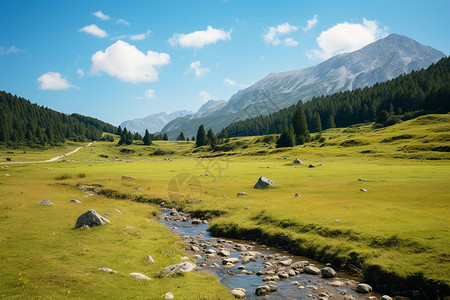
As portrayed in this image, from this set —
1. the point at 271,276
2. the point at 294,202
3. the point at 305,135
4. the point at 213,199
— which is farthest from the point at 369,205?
the point at 305,135

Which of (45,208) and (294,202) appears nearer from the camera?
(45,208)

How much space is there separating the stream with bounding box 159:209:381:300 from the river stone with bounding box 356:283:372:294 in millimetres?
230

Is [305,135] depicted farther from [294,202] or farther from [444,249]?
[444,249]

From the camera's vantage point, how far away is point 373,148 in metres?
89.6

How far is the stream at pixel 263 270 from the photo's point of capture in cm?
1359

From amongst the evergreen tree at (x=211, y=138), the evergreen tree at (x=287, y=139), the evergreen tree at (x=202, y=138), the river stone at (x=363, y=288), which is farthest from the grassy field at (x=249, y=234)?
the evergreen tree at (x=202, y=138)

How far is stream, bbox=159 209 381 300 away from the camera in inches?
535

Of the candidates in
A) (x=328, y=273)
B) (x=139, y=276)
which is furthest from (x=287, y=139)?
(x=139, y=276)

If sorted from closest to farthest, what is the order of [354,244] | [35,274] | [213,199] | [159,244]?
[35,274], [354,244], [159,244], [213,199]

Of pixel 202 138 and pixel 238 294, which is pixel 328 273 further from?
pixel 202 138

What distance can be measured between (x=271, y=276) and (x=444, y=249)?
10097 millimetres

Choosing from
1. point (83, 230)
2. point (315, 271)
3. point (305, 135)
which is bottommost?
point (315, 271)

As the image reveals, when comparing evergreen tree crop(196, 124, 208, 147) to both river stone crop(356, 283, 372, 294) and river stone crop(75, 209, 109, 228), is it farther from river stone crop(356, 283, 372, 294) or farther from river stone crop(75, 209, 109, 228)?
river stone crop(356, 283, 372, 294)

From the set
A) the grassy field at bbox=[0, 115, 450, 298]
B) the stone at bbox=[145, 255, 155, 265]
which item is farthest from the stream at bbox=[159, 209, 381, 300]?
the stone at bbox=[145, 255, 155, 265]
